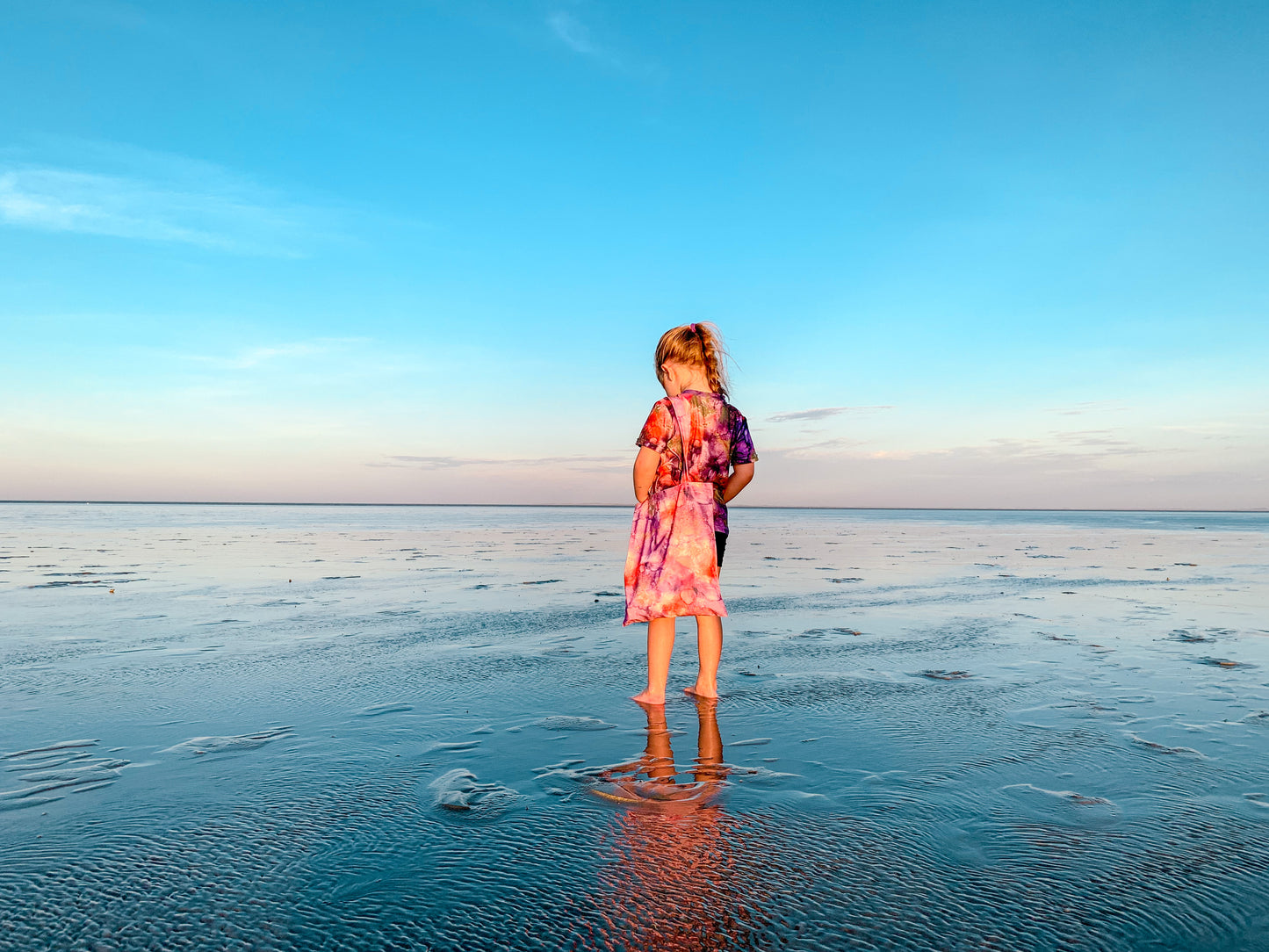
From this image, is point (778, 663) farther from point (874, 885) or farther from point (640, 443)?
point (874, 885)

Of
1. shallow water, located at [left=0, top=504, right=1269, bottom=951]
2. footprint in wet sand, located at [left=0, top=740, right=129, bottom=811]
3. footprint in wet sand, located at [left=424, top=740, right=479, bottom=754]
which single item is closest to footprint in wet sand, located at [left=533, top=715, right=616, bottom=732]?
shallow water, located at [left=0, top=504, right=1269, bottom=951]

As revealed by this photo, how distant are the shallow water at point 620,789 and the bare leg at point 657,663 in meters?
0.14

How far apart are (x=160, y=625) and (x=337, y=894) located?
540 centimetres

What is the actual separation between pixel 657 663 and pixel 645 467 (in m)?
1.07

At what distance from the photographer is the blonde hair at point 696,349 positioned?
170 inches

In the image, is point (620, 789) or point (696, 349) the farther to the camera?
point (696, 349)

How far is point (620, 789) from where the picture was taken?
267 centimetres

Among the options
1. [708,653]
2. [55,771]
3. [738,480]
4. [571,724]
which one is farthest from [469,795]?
[738,480]

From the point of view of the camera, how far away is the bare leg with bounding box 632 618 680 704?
406cm

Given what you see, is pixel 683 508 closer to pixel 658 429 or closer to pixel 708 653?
pixel 658 429

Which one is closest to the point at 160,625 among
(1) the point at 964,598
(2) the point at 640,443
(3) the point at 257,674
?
(3) the point at 257,674

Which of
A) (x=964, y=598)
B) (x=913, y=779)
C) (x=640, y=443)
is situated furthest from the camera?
(x=964, y=598)

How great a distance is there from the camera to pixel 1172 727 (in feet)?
11.4

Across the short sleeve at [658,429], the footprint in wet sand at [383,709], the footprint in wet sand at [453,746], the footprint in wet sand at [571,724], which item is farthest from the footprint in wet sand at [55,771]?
the short sleeve at [658,429]
